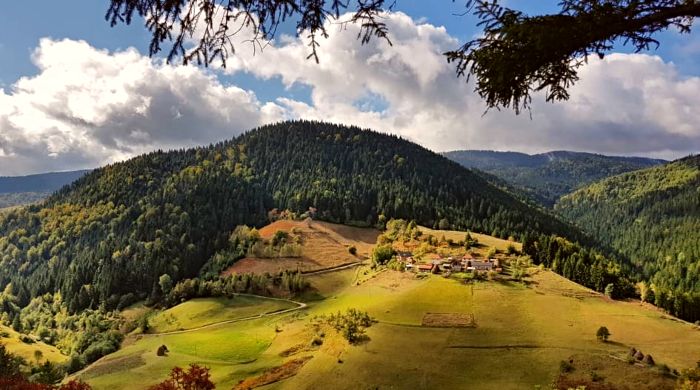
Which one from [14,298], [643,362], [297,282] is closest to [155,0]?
[643,362]

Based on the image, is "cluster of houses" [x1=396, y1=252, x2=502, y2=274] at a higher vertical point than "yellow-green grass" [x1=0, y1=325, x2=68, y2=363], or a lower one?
higher

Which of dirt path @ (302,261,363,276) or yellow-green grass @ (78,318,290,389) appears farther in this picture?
dirt path @ (302,261,363,276)

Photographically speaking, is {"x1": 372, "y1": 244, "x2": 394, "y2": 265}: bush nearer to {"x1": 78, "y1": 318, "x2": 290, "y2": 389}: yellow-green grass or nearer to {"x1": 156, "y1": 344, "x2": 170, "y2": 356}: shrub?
{"x1": 78, "y1": 318, "x2": 290, "y2": 389}: yellow-green grass

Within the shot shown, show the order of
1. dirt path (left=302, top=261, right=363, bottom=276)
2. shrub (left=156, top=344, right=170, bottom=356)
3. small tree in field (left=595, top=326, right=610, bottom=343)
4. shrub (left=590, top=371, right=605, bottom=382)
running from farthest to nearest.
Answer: dirt path (left=302, top=261, right=363, bottom=276) → shrub (left=156, top=344, right=170, bottom=356) → small tree in field (left=595, top=326, right=610, bottom=343) → shrub (left=590, top=371, right=605, bottom=382)

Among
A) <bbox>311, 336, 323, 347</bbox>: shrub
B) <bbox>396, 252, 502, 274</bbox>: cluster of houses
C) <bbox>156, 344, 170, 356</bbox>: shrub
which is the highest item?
<bbox>396, 252, 502, 274</bbox>: cluster of houses

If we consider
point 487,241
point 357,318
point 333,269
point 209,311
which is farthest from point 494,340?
point 487,241

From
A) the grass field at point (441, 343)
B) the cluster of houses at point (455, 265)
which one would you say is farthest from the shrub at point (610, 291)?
the cluster of houses at point (455, 265)

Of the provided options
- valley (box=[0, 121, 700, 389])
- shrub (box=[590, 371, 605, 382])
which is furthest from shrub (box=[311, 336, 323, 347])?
shrub (box=[590, 371, 605, 382])

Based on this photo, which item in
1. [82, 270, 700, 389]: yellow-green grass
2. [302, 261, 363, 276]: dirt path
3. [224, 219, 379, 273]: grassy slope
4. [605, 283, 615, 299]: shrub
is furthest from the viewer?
[224, 219, 379, 273]: grassy slope
